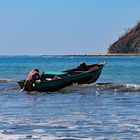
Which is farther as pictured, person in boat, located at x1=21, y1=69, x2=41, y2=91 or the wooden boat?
the wooden boat

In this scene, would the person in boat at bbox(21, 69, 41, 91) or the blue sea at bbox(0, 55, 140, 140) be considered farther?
the person in boat at bbox(21, 69, 41, 91)

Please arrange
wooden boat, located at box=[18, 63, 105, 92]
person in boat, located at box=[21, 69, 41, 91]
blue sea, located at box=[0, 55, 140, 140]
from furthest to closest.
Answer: wooden boat, located at box=[18, 63, 105, 92] → person in boat, located at box=[21, 69, 41, 91] → blue sea, located at box=[0, 55, 140, 140]

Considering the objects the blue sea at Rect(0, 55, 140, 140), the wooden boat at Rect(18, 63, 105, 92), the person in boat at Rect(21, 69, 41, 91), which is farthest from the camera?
the wooden boat at Rect(18, 63, 105, 92)

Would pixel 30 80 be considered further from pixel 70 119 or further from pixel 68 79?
pixel 70 119

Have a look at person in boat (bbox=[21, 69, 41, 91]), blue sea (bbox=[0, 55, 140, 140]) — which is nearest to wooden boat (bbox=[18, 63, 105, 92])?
person in boat (bbox=[21, 69, 41, 91])

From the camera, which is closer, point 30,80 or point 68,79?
point 30,80

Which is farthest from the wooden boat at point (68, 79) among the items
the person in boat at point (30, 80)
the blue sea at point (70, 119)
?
the blue sea at point (70, 119)

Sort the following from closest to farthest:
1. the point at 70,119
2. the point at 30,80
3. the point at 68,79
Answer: the point at 70,119, the point at 30,80, the point at 68,79

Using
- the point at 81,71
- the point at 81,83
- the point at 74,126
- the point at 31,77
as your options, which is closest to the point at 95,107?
the point at 74,126

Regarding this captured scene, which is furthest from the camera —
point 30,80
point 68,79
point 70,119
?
point 68,79

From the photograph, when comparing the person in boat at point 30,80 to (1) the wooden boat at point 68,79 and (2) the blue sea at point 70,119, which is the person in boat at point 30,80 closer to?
(1) the wooden boat at point 68,79

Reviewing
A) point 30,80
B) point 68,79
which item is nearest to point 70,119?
point 30,80

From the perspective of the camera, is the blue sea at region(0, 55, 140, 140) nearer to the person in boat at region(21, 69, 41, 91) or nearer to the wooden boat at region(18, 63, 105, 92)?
the person in boat at region(21, 69, 41, 91)

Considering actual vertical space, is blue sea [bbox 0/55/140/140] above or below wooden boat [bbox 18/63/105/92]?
below
